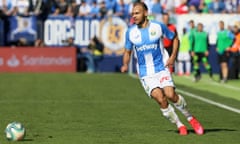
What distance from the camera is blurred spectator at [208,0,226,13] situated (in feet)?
119

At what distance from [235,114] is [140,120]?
230 cm

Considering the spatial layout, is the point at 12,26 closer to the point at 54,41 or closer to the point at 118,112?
the point at 54,41

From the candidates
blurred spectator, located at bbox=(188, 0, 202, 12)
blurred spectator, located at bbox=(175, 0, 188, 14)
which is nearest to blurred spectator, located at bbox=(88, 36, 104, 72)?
blurred spectator, located at bbox=(175, 0, 188, 14)

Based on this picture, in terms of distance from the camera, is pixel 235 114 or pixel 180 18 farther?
pixel 180 18

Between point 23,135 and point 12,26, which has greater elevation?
point 23,135

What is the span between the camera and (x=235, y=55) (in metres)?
30.6

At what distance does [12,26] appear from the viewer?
34.4 metres

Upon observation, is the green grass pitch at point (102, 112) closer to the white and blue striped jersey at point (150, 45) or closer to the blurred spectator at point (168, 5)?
the white and blue striped jersey at point (150, 45)

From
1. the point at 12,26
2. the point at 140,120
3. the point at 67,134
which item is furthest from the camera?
the point at 12,26

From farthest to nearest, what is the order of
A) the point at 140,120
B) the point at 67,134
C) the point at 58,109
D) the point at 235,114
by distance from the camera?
the point at 58,109, the point at 235,114, the point at 140,120, the point at 67,134

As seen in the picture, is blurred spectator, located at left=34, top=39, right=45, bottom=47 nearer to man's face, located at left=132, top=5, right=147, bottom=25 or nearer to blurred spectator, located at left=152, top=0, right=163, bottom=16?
blurred spectator, located at left=152, top=0, right=163, bottom=16

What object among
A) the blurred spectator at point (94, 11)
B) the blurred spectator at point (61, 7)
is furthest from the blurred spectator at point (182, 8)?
the blurred spectator at point (61, 7)

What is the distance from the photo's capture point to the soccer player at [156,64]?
1200 centimetres

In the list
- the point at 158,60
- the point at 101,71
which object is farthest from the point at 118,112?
the point at 101,71
